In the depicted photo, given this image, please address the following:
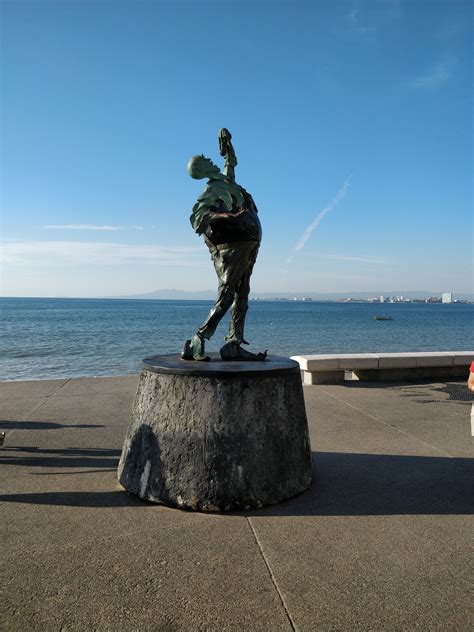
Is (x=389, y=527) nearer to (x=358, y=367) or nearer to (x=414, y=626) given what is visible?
(x=414, y=626)

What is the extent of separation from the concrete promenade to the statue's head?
3.00 meters

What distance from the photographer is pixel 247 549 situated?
3229mm

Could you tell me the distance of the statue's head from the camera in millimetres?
4484

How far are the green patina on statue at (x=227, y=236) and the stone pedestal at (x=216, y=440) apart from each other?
630 millimetres

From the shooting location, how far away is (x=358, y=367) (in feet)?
34.2

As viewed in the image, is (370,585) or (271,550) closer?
(370,585)

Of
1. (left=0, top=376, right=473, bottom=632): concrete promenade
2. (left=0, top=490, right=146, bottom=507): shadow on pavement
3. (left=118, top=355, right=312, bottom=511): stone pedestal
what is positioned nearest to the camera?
(left=0, top=376, right=473, bottom=632): concrete promenade

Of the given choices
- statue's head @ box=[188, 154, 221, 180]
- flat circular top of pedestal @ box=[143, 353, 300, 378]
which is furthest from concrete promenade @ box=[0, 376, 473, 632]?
statue's head @ box=[188, 154, 221, 180]

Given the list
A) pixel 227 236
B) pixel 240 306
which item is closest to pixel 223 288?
pixel 240 306

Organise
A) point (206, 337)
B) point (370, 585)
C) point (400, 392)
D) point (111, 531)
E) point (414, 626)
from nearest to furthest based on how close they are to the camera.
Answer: point (414, 626)
point (370, 585)
point (111, 531)
point (206, 337)
point (400, 392)

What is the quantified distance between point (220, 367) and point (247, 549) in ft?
5.02

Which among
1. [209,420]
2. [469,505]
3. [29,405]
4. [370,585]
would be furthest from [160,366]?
[29,405]

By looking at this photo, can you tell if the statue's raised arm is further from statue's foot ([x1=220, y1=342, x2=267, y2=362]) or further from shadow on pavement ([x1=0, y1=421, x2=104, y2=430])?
shadow on pavement ([x1=0, y1=421, x2=104, y2=430])

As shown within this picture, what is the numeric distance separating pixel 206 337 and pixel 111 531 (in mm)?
2059
